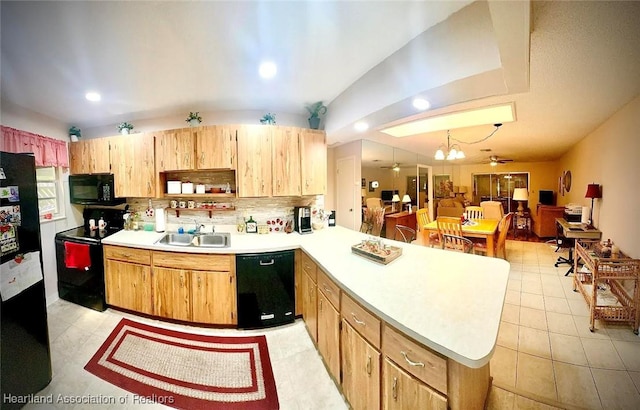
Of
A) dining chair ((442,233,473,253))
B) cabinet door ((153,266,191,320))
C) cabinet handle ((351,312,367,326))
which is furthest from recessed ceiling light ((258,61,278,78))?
dining chair ((442,233,473,253))

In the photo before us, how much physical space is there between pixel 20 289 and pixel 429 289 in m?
2.60

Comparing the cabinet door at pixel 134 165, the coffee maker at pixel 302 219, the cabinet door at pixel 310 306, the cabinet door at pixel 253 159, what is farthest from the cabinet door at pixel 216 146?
the cabinet door at pixel 310 306

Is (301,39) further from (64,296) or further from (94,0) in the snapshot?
(64,296)

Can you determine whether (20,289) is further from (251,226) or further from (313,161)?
(313,161)

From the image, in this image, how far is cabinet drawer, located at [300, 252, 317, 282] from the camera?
2.05m

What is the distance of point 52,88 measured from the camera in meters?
2.16

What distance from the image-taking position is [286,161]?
2.71 metres

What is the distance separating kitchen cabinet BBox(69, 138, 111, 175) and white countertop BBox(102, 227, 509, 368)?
153 cm

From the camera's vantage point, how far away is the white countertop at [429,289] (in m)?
0.92

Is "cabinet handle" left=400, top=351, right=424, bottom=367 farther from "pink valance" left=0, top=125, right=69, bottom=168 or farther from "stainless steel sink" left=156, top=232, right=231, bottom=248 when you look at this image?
"pink valance" left=0, top=125, right=69, bottom=168

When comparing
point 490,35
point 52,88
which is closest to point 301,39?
point 490,35

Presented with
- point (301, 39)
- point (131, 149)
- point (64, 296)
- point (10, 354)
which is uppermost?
point (301, 39)

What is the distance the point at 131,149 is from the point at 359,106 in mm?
2791

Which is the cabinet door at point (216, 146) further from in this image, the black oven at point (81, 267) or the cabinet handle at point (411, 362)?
the cabinet handle at point (411, 362)
